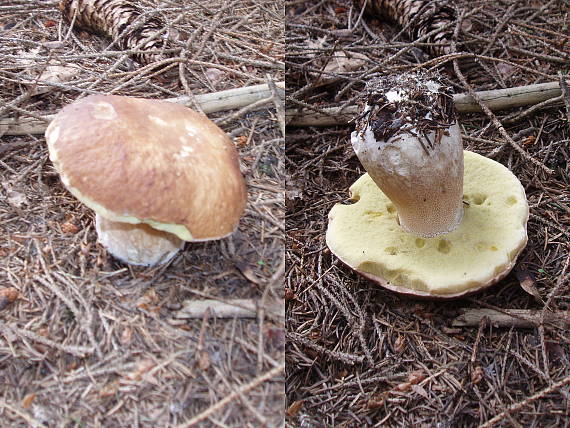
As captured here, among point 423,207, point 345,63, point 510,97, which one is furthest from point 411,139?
point 345,63

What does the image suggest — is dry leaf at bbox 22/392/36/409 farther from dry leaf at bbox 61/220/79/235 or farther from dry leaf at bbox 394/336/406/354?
dry leaf at bbox 394/336/406/354

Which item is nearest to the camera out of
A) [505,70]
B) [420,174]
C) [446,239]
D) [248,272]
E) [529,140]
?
[248,272]


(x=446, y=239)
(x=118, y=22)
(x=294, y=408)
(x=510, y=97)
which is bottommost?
(x=294, y=408)

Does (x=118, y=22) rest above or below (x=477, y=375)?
above

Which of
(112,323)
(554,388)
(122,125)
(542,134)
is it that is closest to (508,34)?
(542,134)

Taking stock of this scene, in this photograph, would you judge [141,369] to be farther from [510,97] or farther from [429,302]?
[510,97]
